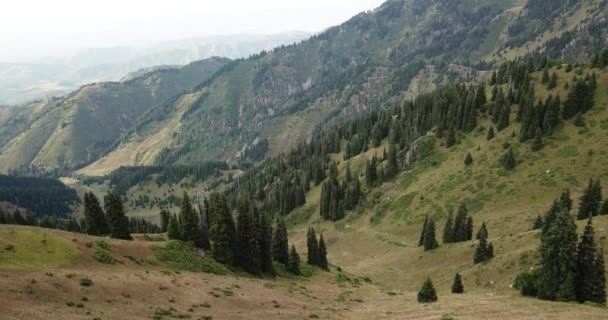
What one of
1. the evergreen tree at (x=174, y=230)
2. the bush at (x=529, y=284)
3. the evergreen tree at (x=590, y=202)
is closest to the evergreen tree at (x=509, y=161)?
the evergreen tree at (x=590, y=202)

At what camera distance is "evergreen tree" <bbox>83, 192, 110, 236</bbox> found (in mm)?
77875

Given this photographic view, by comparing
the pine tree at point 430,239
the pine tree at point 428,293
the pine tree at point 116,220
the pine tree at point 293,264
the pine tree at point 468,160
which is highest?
the pine tree at point 116,220

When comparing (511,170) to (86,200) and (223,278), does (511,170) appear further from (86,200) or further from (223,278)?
(86,200)

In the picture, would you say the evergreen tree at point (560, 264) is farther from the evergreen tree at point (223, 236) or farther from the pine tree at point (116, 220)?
the pine tree at point (116, 220)

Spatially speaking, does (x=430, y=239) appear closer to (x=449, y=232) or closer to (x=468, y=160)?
(x=449, y=232)

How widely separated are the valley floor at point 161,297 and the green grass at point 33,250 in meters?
0.11

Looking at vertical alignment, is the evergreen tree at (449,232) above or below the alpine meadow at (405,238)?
below

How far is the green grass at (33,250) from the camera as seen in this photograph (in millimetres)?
46166

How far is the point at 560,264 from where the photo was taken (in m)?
49.9

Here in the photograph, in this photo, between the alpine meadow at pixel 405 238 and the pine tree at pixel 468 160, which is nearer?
the alpine meadow at pixel 405 238

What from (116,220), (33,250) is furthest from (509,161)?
(33,250)

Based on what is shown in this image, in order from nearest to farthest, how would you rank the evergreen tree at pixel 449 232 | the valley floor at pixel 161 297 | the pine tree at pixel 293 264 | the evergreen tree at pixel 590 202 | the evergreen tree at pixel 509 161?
the valley floor at pixel 161 297 → the evergreen tree at pixel 590 202 → the pine tree at pixel 293 264 → the evergreen tree at pixel 449 232 → the evergreen tree at pixel 509 161

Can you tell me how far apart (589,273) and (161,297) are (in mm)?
50090

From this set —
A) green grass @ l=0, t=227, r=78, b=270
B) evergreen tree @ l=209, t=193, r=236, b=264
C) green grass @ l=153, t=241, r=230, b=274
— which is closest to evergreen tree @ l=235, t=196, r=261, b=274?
evergreen tree @ l=209, t=193, r=236, b=264
